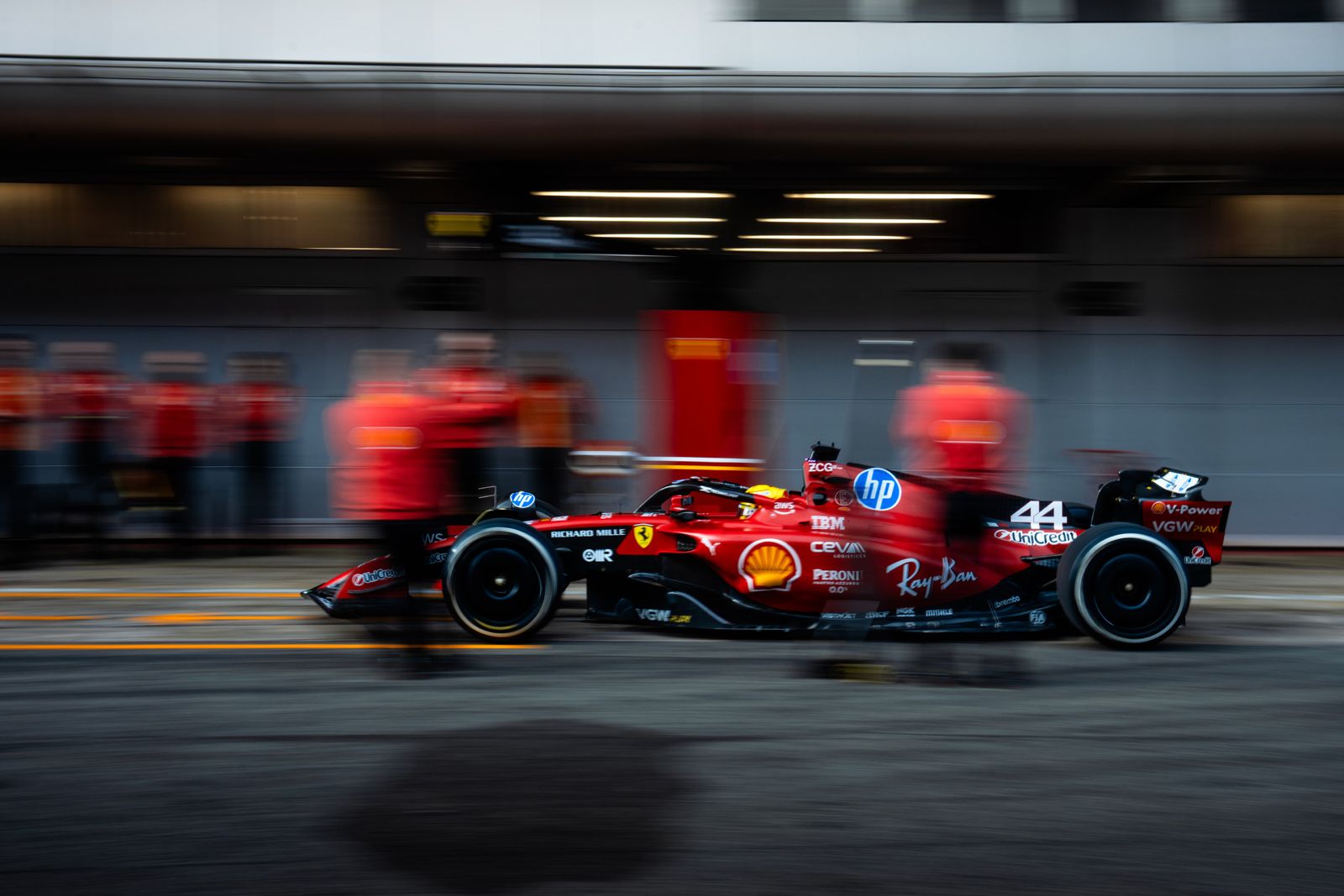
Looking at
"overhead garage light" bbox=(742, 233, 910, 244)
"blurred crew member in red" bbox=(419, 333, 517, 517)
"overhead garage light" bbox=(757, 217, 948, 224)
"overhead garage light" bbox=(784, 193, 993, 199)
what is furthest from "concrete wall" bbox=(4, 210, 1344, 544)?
"blurred crew member in red" bbox=(419, 333, 517, 517)

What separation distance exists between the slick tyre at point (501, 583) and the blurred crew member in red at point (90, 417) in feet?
16.6

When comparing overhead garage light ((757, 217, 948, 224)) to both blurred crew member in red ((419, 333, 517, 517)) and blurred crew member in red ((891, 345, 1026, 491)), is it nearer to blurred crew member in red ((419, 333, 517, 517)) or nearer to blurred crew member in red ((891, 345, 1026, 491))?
blurred crew member in red ((419, 333, 517, 517))

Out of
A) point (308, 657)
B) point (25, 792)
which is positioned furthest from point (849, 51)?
point (25, 792)

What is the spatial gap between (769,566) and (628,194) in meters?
5.96

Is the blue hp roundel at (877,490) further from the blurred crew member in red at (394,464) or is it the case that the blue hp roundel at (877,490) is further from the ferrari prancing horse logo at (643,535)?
the blurred crew member in red at (394,464)

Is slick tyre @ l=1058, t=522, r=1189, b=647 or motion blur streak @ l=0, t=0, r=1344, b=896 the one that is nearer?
motion blur streak @ l=0, t=0, r=1344, b=896

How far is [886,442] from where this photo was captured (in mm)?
11227

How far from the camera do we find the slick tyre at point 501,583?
601 centimetres

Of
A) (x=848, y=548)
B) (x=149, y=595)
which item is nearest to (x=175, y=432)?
(x=149, y=595)

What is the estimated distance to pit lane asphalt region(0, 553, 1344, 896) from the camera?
3250 millimetres

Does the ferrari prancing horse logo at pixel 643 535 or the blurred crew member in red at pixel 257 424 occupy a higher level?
the blurred crew member in red at pixel 257 424

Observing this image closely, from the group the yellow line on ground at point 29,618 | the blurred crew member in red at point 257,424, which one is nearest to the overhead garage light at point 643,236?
the blurred crew member in red at point 257,424

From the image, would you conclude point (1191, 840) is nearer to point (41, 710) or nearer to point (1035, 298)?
point (41, 710)

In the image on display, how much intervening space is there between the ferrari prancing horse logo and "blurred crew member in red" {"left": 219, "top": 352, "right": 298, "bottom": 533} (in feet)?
16.0
